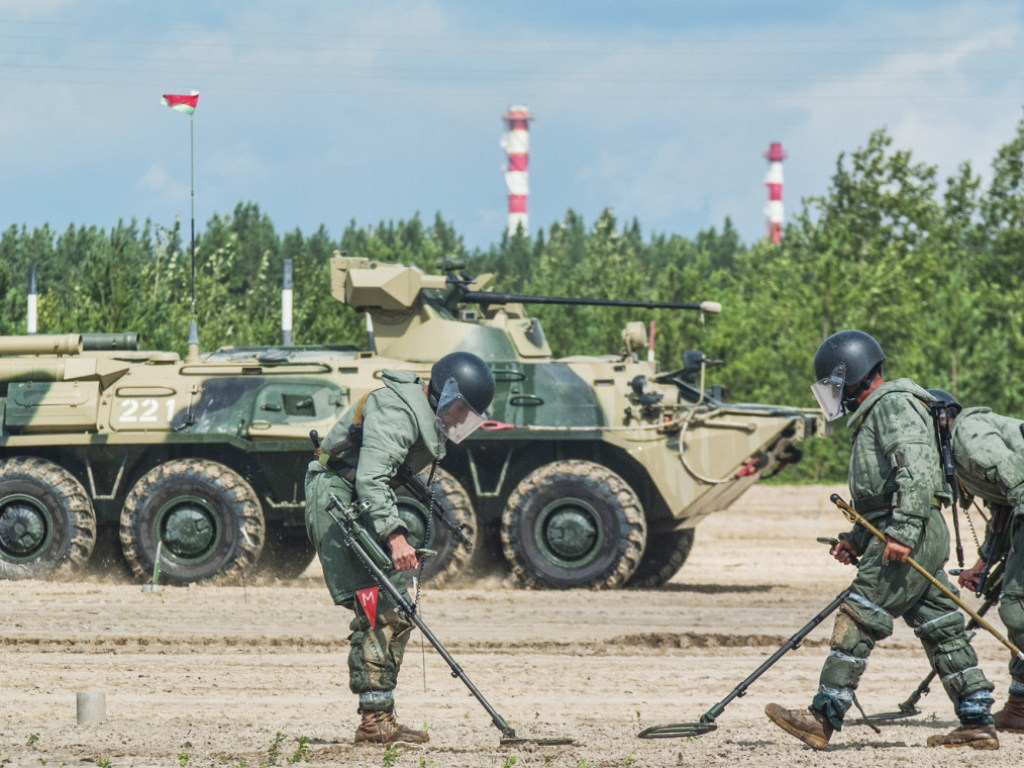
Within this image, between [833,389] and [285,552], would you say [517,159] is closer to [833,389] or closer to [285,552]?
[285,552]

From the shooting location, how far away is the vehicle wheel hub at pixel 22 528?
15.3m

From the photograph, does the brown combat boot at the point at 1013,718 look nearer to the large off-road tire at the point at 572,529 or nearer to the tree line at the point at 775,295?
the large off-road tire at the point at 572,529

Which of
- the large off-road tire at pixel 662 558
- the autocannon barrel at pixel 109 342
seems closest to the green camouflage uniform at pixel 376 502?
the large off-road tire at pixel 662 558

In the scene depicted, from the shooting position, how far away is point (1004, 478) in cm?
745

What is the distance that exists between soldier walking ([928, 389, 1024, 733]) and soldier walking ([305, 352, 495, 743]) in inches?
89.5

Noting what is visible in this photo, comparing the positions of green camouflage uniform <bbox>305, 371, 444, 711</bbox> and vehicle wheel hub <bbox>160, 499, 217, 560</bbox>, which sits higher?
green camouflage uniform <bbox>305, 371, 444, 711</bbox>

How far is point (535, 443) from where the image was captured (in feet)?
51.1

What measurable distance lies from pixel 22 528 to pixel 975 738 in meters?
10.7

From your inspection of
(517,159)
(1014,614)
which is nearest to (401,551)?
(1014,614)

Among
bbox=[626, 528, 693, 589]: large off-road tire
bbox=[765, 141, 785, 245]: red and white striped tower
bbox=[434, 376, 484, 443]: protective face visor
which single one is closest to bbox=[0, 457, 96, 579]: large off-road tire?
bbox=[626, 528, 693, 589]: large off-road tire

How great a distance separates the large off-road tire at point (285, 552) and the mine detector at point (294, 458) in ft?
0.30

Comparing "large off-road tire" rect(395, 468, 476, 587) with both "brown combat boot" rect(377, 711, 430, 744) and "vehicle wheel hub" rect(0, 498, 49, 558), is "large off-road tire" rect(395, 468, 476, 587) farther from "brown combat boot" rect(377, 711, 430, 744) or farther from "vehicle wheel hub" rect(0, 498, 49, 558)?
"brown combat boot" rect(377, 711, 430, 744)

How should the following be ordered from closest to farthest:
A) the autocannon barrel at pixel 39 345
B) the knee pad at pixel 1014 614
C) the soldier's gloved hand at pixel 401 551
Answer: the soldier's gloved hand at pixel 401 551
the knee pad at pixel 1014 614
the autocannon barrel at pixel 39 345

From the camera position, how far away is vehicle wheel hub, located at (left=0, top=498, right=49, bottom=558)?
602 inches
